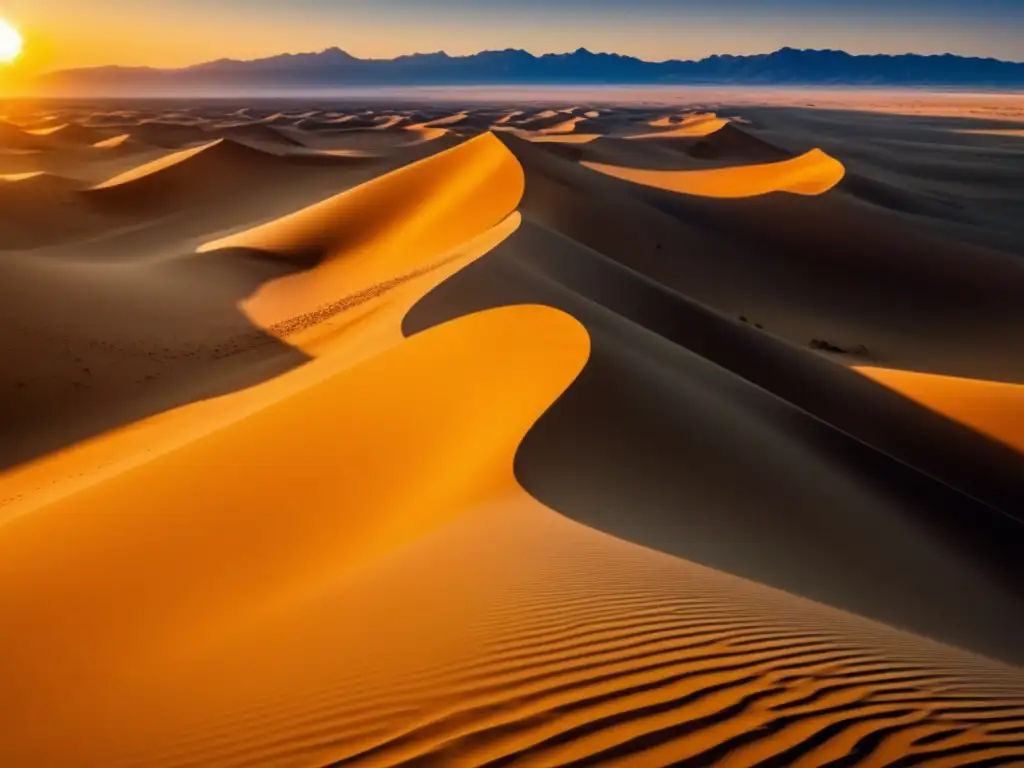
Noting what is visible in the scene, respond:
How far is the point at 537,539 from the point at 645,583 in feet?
2.72

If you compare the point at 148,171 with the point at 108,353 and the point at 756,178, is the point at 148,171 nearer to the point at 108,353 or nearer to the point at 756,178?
the point at 108,353

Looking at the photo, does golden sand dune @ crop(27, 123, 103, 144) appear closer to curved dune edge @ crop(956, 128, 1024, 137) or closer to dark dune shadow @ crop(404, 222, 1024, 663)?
dark dune shadow @ crop(404, 222, 1024, 663)

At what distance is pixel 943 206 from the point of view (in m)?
33.6

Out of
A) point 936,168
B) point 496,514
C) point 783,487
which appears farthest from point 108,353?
point 936,168

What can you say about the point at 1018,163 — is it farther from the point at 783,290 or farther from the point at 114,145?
the point at 114,145

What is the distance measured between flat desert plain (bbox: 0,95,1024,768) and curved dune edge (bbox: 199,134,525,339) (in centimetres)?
24

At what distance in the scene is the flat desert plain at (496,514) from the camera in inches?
117

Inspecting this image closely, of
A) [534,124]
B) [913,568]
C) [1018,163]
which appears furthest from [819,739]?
[534,124]

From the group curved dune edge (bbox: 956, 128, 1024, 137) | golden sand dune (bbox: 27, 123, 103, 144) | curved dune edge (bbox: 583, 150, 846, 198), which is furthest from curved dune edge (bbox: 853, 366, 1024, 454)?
curved dune edge (bbox: 956, 128, 1024, 137)

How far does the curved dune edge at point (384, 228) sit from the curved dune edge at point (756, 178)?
6655 millimetres

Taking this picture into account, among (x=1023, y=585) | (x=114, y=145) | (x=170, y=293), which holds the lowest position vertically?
(x=1023, y=585)

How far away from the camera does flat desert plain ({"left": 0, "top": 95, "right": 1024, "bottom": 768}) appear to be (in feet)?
9.73

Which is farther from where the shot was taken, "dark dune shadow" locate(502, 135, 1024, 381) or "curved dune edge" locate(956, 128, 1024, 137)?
"curved dune edge" locate(956, 128, 1024, 137)

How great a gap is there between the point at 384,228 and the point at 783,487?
16.5 m
